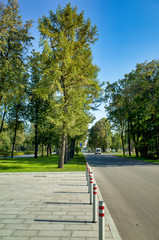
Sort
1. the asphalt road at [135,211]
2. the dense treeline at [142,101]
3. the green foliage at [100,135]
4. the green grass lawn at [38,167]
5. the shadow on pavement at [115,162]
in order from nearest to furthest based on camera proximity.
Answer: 1. the asphalt road at [135,211]
2. the green grass lawn at [38,167]
3. the shadow on pavement at [115,162]
4. the dense treeline at [142,101]
5. the green foliage at [100,135]

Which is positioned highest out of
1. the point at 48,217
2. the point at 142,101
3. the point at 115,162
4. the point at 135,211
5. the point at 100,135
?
the point at 142,101

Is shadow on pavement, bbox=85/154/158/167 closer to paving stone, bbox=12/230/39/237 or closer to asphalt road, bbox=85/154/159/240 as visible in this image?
asphalt road, bbox=85/154/159/240

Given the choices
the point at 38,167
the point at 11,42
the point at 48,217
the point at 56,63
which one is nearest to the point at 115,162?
the point at 38,167

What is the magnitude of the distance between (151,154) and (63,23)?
81.9ft

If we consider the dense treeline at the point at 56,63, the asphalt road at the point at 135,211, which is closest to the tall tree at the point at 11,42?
the dense treeline at the point at 56,63

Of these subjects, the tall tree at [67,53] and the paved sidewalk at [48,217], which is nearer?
the paved sidewalk at [48,217]

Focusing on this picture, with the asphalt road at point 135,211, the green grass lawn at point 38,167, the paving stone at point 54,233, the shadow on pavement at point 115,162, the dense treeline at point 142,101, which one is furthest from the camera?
the dense treeline at point 142,101

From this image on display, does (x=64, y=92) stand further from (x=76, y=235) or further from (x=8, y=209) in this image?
(x=76, y=235)

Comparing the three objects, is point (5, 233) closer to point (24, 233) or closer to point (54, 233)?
point (24, 233)

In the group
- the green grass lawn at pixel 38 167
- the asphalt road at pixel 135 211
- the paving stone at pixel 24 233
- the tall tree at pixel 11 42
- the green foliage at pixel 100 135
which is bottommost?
the green grass lawn at pixel 38 167

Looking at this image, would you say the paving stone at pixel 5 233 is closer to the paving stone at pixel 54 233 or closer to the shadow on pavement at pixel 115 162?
the paving stone at pixel 54 233

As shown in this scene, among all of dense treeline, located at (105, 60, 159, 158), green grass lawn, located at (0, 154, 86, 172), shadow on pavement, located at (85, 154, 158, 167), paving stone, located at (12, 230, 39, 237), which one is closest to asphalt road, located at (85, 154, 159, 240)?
paving stone, located at (12, 230, 39, 237)

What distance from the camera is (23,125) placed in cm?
3609

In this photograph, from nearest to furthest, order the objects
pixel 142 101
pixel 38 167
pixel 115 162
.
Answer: pixel 38 167
pixel 115 162
pixel 142 101
